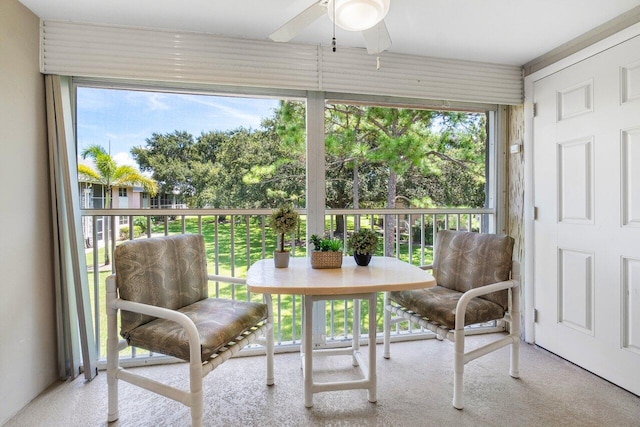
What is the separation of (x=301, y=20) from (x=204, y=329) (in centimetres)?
145

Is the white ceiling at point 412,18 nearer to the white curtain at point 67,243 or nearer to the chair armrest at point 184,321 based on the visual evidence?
the white curtain at point 67,243

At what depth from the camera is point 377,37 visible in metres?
1.54

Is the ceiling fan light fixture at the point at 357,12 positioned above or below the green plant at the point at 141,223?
above

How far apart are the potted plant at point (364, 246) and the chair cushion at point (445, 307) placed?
386 mm

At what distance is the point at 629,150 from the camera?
6.48ft

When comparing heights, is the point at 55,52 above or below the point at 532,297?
above

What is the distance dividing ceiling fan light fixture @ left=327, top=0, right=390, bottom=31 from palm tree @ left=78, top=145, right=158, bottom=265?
172 centimetres

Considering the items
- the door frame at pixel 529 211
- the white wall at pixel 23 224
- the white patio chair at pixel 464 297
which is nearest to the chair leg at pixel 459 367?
the white patio chair at pixel 464 297

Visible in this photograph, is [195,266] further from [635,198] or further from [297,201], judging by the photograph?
[635,198]

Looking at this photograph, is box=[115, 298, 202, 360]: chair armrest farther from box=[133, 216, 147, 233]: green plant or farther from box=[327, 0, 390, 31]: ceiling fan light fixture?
box=[327, 0, 390, 31]: ceiling fan light fixture

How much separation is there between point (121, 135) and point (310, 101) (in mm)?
1319

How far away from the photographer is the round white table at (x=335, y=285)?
5.20 feet

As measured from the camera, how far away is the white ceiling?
1895 millimetres

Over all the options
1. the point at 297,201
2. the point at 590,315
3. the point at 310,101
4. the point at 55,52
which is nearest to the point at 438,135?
the point at 310,101
